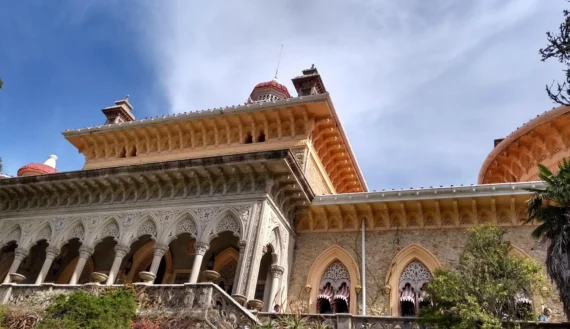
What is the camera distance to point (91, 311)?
9.26 m

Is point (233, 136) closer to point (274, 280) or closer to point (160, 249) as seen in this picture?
point (160, 249)

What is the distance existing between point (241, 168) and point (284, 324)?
16.1ft

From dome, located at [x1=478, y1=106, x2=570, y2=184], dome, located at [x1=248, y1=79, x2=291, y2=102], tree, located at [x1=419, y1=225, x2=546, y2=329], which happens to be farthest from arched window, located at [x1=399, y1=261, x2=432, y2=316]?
dome, located at [x1=248, y1=79, x2=291, y2=102]

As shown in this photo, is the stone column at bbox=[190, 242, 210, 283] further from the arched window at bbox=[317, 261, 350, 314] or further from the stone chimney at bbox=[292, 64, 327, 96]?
the stone chimney at bbox=[292, 64, 327, 96]

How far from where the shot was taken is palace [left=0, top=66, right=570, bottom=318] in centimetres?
1294

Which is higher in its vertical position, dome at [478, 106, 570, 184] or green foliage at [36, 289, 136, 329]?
dome at [478, 106, 570, 184]

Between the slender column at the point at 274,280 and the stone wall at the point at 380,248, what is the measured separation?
822 millimetres

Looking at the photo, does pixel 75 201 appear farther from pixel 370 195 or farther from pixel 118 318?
pixel 370 195

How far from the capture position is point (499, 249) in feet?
30.0

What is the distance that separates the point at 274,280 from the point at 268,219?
72.7 inches

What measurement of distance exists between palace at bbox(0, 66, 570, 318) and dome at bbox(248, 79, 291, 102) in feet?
15.9

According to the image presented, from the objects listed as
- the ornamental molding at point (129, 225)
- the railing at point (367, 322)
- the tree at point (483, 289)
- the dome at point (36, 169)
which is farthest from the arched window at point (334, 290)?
the dome at point (36, 169)

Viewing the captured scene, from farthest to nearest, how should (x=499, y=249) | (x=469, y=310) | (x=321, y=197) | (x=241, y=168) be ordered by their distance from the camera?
1. (x=321, y=197)
2. (x=241, y=168)
3. (x=499, y=249)
4. (x=469, y=310)

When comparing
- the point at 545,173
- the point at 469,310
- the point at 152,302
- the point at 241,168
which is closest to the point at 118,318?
the point at 152,302
